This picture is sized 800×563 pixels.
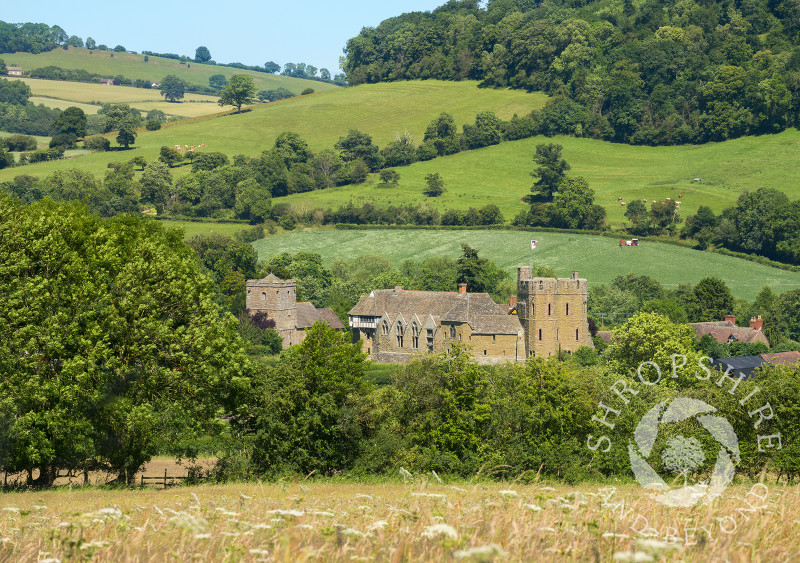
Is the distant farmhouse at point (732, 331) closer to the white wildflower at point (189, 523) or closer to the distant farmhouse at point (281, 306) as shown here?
the distant farmhouse at point (281, 306)

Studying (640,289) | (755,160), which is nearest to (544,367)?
(640,289)

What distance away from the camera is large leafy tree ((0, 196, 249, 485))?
1284 inches

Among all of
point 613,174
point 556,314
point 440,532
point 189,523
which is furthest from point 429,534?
point 613,174

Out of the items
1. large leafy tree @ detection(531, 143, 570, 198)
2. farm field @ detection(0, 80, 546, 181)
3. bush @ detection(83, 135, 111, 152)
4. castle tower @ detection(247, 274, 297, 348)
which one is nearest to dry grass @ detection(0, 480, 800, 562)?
castle tower @ detection(247, 274, 297, 348)

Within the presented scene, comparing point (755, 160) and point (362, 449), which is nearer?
point (362, 449)

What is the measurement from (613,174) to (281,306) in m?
79.1

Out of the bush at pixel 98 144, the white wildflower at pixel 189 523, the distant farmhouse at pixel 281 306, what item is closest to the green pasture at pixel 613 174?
the bush at pixel 98 144

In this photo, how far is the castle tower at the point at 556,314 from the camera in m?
89.1

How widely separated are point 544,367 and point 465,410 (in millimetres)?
6485

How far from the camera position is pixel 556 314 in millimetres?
89250

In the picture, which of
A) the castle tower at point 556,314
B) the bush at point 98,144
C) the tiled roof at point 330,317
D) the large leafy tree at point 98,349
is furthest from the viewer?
the bush at point 98,144

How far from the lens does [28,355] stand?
33.7m

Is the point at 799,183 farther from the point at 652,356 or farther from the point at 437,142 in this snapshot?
the point at 652,356

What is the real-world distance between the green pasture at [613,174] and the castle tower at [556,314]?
168ft
